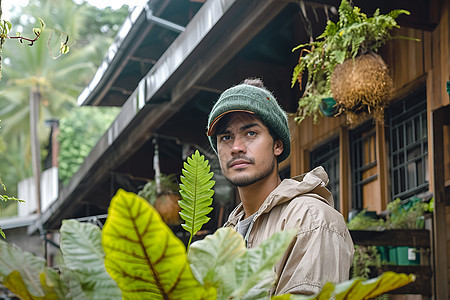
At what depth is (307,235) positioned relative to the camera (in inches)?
80.3

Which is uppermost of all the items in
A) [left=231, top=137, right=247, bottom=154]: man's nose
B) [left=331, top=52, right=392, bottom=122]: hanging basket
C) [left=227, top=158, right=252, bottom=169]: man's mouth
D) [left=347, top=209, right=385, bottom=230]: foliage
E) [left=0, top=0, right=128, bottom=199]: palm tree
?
[left=0, top=0, right=128, bottom=199]: palm tree

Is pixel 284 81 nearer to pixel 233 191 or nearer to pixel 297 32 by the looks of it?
pixel 297 32

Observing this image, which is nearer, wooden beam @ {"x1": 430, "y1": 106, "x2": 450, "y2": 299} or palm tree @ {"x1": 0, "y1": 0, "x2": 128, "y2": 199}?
wooden beam @ {"x1": 430, "y1": 106, "x2": 450, "y2": 299}

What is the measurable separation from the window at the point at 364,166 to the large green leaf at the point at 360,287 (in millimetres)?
6444

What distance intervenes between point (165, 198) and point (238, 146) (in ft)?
18.9

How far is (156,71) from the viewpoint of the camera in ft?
25.5

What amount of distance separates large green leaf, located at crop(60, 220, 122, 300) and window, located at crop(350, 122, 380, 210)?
648cm

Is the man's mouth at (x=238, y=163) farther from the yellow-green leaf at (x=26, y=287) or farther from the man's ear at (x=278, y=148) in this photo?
the yellow-green leaf at (x=26, y=287)

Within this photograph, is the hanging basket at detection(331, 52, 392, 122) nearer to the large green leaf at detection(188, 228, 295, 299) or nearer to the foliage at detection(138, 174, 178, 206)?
the foliage at detection(138, 174, 178, 206)

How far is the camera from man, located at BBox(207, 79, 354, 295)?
6.53ft

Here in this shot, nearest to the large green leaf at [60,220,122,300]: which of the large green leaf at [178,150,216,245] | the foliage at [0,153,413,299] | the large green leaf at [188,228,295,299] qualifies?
the foliage at [0,153,413,299]

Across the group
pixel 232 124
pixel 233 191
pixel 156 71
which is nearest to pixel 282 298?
pixel 232 124

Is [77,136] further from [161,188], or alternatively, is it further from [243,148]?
[243,148]

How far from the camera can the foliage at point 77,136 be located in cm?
3114
